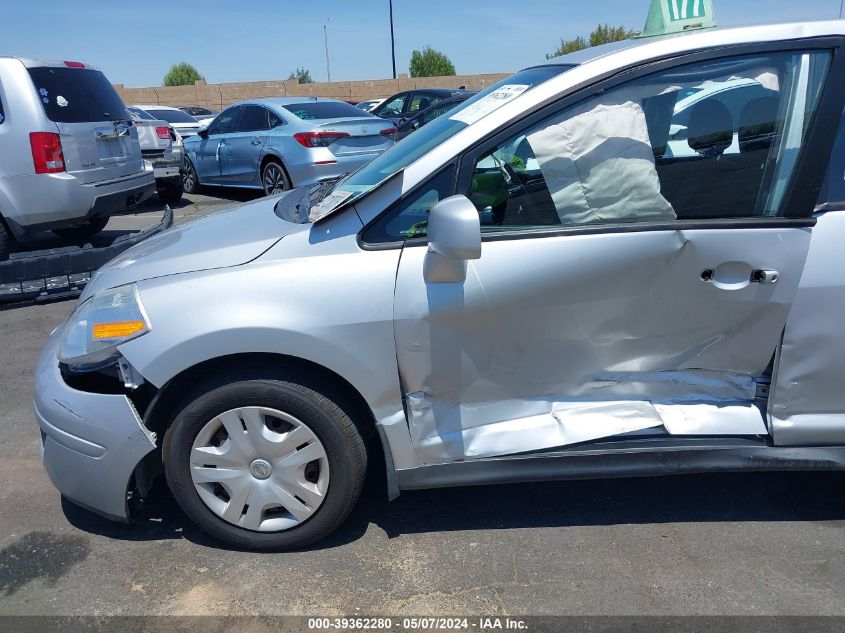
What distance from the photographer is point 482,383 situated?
2721 mm

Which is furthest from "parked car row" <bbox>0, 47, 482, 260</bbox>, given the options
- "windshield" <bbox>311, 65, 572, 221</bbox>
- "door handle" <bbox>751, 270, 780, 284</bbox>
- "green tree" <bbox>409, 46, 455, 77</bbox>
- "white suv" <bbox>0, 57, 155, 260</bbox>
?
"green tree" <bbox>409, 46, 455, 77</bbox>

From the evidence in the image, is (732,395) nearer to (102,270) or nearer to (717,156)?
(717,156)

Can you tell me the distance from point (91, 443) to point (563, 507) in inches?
76.1

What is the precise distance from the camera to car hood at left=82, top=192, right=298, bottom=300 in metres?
2.78

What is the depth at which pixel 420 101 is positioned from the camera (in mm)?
17219

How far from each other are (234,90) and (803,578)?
45.4 m

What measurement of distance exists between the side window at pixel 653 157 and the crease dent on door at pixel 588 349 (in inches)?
5.9

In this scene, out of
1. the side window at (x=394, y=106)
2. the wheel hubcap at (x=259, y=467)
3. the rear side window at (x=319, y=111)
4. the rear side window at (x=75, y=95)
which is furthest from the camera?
the side window at (x=394, y=106)

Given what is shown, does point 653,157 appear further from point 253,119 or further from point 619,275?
point 253,119

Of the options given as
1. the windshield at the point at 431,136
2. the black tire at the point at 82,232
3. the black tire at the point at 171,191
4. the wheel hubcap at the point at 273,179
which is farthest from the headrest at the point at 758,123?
the black tire at the point at 171,191

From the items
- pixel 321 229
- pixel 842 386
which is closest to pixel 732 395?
pixel 842 386

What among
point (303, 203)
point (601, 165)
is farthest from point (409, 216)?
point (303, 203)

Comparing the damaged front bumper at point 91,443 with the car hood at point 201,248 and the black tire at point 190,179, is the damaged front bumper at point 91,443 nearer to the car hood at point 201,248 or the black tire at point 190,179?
the car hood at point 201,248

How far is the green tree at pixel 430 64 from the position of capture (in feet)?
232
